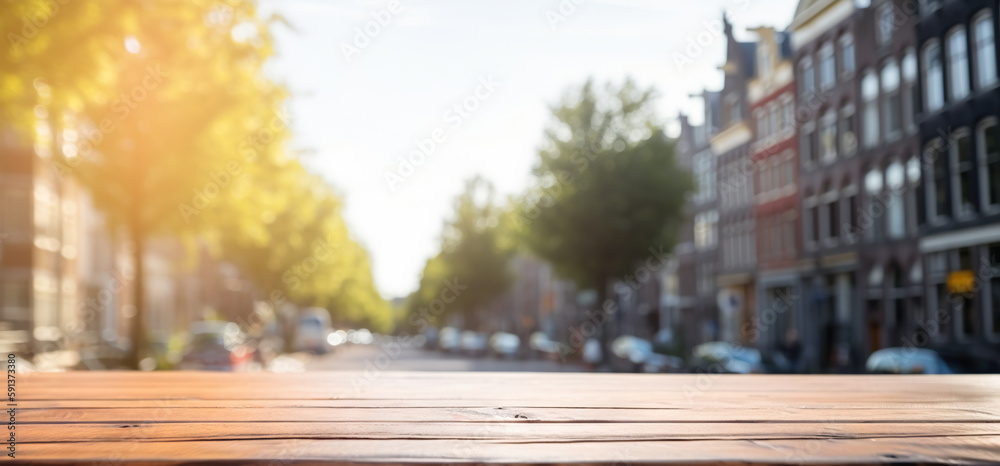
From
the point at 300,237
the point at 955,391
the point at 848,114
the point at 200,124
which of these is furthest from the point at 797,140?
the point at 955,391

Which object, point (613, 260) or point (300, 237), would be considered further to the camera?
point (300, 237)

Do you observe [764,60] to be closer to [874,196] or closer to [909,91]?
[874,196]

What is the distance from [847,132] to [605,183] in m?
8.89

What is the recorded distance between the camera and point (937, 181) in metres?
30.1

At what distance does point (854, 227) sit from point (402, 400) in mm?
35905

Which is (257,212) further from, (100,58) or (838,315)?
(838,315)

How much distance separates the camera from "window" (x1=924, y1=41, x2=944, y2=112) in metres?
29.9

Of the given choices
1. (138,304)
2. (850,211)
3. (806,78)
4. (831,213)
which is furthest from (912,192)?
(138,304)

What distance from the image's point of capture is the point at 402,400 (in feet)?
13.0

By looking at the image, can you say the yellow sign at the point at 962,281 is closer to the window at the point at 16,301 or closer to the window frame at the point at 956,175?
the window frame at the point at 956,175

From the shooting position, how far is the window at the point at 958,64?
28375 millimetres

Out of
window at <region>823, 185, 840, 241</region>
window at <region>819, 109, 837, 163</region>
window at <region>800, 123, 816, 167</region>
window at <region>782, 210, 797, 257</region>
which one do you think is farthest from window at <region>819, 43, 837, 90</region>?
window at <region>782, 210, 797, 257</region>

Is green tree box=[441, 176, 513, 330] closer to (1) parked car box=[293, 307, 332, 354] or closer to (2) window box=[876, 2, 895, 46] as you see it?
(1) parked car box=[293, 307, 332, 354]

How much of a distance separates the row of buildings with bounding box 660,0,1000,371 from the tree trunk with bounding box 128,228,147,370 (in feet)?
50.3
